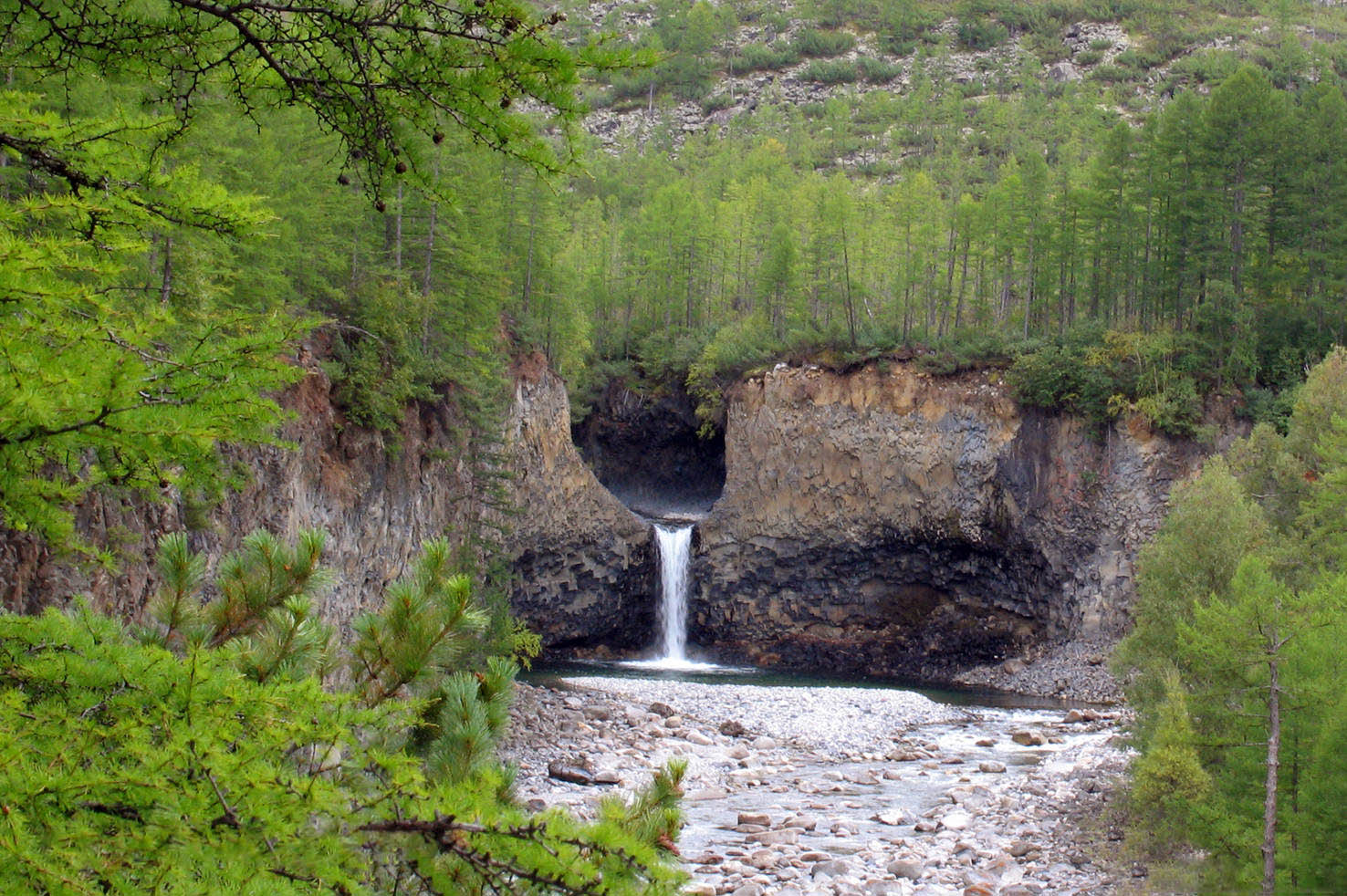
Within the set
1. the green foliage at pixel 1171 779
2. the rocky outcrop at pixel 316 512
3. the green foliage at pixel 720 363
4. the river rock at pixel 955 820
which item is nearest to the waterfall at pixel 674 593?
the green foliage at pixel 720 363

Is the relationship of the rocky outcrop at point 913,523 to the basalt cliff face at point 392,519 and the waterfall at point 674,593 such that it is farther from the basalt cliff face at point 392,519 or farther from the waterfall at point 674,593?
the basalt cliff face at point 392,519

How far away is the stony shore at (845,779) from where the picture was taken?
46.9 feet

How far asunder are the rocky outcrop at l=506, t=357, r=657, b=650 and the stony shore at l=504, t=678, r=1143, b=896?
23.0 ft

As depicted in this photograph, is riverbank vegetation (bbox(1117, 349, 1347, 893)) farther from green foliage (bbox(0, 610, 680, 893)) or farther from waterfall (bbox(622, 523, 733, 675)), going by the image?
waterfall (bbox(622, 523, 733, 675))

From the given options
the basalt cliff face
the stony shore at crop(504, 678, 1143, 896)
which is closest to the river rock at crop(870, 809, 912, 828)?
the stony shore at crop(504, 678, 1143, 896)

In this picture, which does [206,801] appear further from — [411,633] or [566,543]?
[566,543]

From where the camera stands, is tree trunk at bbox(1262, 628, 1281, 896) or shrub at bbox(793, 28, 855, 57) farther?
shrub at bbox(793, 28, 855, 57)

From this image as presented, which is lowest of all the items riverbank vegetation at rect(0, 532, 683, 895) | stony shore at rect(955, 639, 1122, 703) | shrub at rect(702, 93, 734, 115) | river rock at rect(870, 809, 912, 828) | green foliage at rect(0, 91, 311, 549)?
stony shore at rect(955, 639, 1122, 703)

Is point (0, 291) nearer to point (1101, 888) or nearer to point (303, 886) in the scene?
point (303, 886)

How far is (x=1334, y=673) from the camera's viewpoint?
11.8 metres

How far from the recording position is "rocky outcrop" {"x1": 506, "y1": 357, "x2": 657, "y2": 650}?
36.3 meters

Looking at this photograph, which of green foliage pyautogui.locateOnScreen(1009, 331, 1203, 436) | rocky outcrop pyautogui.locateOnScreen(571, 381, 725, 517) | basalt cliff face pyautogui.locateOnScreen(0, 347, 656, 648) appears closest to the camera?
basalt cliff face pyautogui.locateOnScreen(0, 347, 656, 648)

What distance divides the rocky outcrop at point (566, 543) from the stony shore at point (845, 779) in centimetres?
701

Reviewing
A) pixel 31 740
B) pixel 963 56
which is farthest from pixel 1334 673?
pixel 963 56
